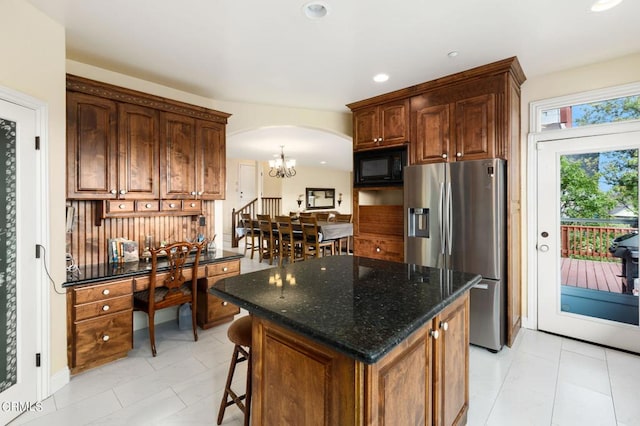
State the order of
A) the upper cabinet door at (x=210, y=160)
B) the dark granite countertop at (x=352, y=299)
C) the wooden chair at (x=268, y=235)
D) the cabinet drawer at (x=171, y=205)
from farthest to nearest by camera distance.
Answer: the wooden chair at (x=268, y=235)
the upper cabinet door at (x=210, y=160)
the cabinet drawer at (x=171, y=205)
the dark granite countertop at (x=352, y=299)

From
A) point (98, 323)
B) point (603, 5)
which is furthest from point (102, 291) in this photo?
point (603, 5)

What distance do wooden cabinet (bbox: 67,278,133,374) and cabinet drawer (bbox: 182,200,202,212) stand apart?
90cm

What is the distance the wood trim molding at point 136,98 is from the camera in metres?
2.48

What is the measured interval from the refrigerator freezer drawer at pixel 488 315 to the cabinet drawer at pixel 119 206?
322 centimetres

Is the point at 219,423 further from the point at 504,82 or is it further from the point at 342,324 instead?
the point at 504,82

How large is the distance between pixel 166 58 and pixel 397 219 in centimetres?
273

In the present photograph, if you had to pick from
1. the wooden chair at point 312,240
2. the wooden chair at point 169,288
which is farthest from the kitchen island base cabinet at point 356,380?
the wooden chair at point 312,240

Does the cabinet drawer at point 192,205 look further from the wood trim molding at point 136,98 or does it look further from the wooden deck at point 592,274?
the wooden deck at point 592,274

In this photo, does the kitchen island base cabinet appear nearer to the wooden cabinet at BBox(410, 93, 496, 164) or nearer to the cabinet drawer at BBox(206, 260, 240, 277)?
the wooden cabinet at BBox(410, 93, 496, 164)

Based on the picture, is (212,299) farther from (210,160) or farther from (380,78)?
(380,78)

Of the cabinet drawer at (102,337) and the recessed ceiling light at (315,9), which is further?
the cabinet drawer at (102,337)

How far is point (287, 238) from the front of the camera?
21.5 ft

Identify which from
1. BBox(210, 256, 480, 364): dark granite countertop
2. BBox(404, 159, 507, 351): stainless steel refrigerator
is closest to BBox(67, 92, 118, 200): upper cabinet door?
BBox(210, 256, 480, 364): dark granite countertop

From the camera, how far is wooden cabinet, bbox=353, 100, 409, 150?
3432mm
